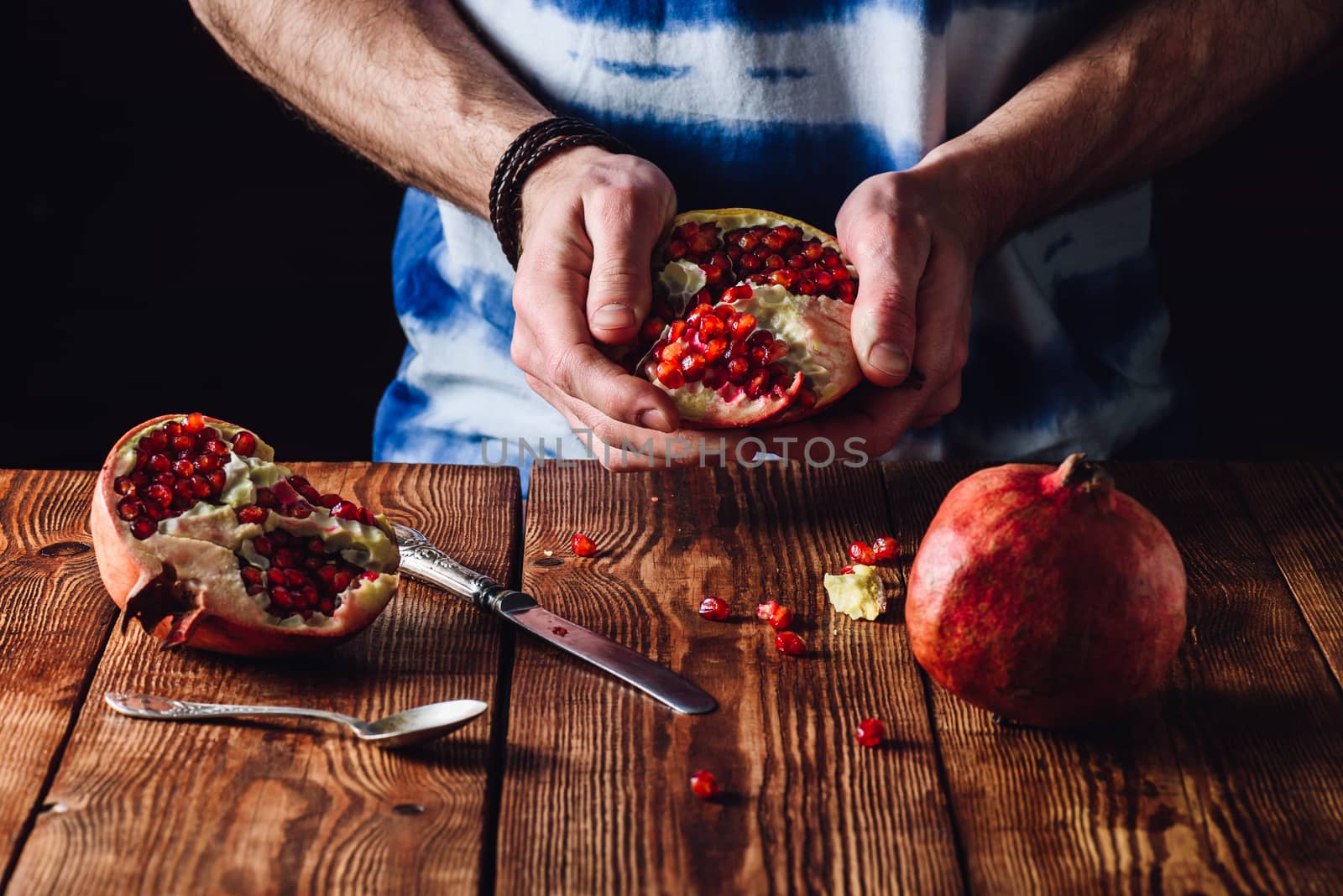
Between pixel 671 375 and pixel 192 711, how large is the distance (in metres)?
0.62

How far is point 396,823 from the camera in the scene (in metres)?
1.14

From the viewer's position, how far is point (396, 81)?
198 centimetres

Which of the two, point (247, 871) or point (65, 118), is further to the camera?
point (65, 118)

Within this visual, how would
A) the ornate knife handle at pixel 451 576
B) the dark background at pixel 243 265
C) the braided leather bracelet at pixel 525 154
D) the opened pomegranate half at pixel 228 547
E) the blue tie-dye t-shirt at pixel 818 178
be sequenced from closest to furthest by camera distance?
the opened pomegranate half at pixel 228 547
the ornate knife handle at pixel 451 576
the braided leather bracelet at pixel 525 154
the blue tie-dye t-shirt at pixel 818 178
the dark background at pixel 243 265

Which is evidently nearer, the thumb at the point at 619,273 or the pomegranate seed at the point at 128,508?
the pomegranate seed at the point at 128,508

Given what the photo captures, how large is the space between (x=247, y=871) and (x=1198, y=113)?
166 centimetres

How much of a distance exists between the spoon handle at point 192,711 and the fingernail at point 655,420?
1.53ft

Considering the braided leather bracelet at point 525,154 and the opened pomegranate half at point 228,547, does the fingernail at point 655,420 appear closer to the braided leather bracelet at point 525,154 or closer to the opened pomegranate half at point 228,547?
the opened pomegranate half at point 228,547

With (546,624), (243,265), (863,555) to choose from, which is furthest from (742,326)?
(243,265)

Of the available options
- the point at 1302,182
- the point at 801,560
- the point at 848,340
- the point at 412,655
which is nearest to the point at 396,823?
the point at 412,655

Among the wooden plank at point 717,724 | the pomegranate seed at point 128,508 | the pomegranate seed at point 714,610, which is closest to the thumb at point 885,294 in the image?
the wooden plank at point 717,724

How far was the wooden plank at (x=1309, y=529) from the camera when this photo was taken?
1.46 meters

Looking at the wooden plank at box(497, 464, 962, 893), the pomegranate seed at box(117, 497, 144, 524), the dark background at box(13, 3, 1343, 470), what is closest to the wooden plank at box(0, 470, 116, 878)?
the pomegranate seed at box(117, 497, 144, 524)

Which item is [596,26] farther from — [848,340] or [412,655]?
[412,655]
